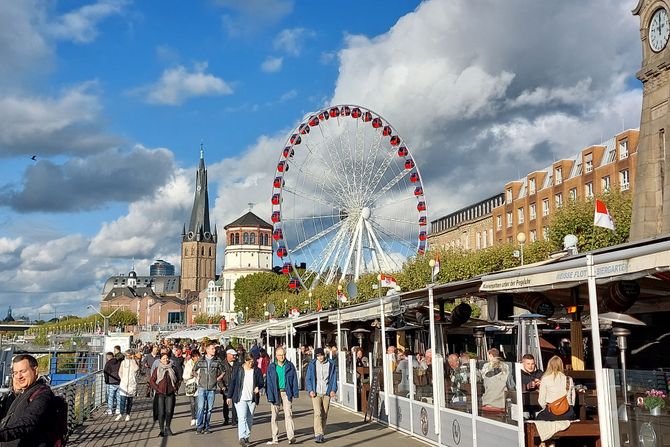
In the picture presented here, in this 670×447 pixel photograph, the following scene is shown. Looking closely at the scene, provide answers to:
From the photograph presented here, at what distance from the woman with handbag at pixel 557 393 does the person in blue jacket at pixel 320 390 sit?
250 inches

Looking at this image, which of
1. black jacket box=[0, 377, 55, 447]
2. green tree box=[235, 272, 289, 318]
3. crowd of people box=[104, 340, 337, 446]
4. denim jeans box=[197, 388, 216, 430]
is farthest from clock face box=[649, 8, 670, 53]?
green tree box=[235, 272, 289, 318]

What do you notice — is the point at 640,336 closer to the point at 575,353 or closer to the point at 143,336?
the point at 575,353

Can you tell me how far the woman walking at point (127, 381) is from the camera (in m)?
21.1

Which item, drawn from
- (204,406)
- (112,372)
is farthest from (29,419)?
(112,372)

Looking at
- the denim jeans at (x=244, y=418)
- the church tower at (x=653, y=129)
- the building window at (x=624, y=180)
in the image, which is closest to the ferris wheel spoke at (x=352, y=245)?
the building window at (x=624, y=180)

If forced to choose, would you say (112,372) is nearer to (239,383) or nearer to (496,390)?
(239,383)

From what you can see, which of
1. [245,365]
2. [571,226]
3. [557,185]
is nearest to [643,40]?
[571,226]

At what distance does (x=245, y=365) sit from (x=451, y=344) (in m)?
24.1

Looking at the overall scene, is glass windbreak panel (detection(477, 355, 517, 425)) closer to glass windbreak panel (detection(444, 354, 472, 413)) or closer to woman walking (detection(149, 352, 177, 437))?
glass windbreak panel (detection(444, 354, 472, 413))

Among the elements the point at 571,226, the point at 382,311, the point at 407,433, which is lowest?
the point at 407,433

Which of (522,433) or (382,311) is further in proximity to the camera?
(382,311)

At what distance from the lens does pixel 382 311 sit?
1867cm

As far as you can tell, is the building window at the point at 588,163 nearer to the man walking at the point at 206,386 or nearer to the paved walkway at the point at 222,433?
the paved walkway at the point at 222,433

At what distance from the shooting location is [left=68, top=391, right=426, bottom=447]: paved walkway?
16.2 metres
